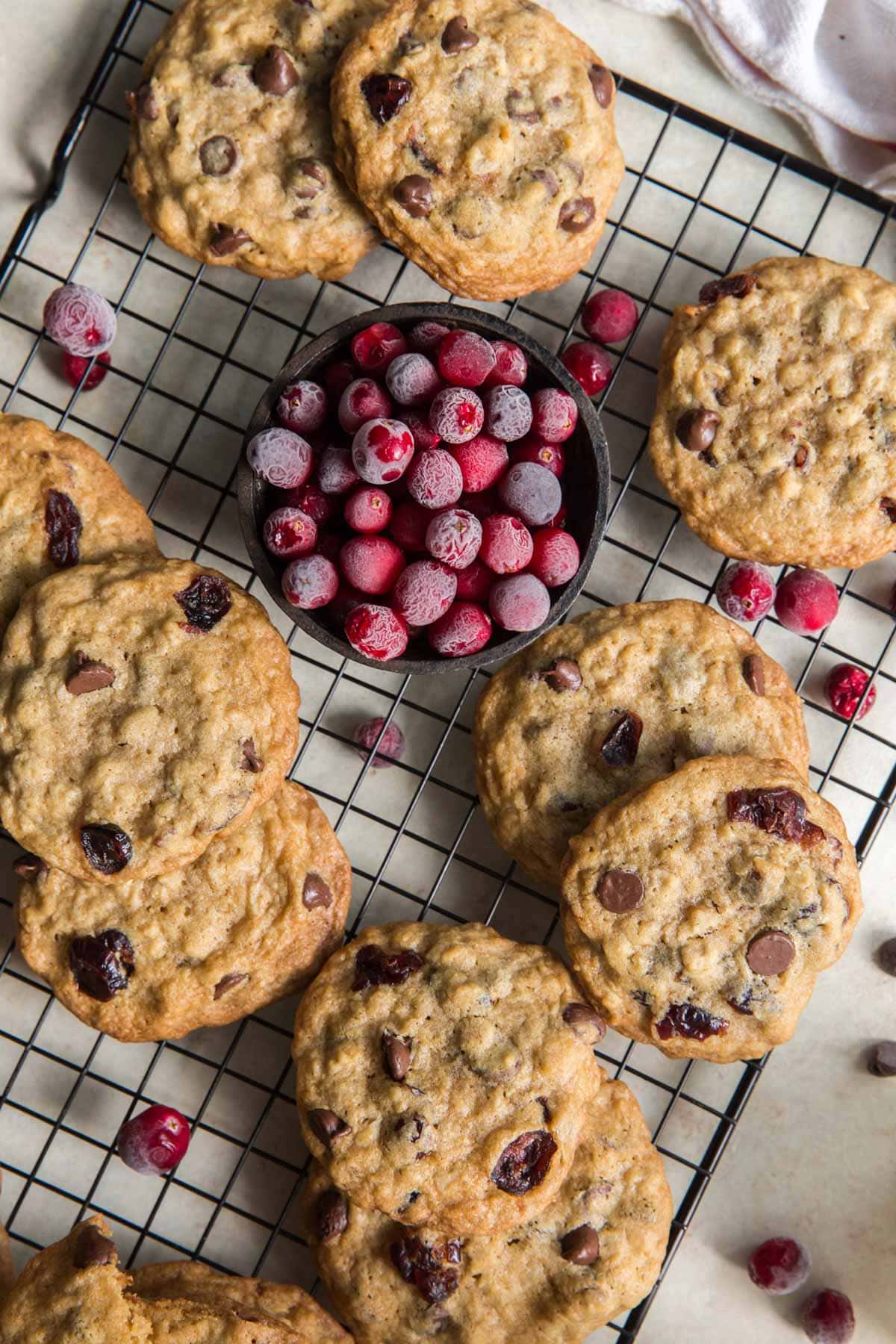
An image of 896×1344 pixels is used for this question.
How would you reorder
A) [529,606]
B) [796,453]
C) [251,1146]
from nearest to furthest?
[529,606], [796,453], [251,1146]

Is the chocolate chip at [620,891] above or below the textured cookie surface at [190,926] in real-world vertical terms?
above

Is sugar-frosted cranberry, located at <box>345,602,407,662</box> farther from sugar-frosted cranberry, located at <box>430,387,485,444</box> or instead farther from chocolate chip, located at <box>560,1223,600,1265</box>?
chocolate chip, located at <box>560,1223,600,1265</box>

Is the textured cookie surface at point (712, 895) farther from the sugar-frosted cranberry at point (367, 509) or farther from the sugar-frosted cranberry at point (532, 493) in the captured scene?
the sugar-frosted cranberry at point (367, 509)

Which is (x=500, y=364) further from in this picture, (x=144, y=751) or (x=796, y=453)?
(x=144, y=751)

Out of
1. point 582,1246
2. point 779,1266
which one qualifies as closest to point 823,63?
point 582,1246

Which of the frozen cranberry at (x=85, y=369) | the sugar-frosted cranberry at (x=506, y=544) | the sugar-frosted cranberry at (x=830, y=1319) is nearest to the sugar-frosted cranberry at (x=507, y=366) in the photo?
the sugar-frosted cranberry at (x=506, y=544)

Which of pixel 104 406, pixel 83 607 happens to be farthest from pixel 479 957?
pixel 104 406

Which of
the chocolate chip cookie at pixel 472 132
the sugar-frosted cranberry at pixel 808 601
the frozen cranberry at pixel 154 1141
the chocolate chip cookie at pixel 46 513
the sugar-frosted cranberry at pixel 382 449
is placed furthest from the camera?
the sugar-frosted cranberry at pixel 808 601
